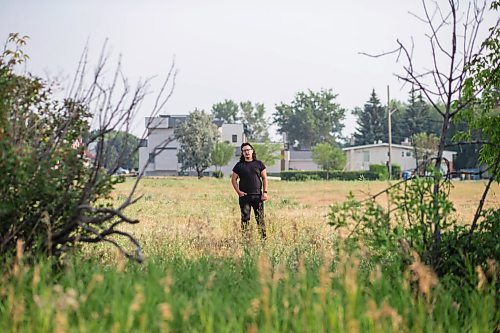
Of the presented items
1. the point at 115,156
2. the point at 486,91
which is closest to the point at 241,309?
the point at 115,156

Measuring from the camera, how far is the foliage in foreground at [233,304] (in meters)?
4.01

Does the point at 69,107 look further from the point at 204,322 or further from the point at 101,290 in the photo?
the point at 204,322

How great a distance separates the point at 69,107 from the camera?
21.8ft

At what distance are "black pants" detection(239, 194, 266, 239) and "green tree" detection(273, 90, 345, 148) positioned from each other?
112m

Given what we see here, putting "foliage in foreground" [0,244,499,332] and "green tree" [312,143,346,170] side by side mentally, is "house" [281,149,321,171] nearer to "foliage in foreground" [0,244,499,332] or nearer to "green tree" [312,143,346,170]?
"green tree" [312,143,346,170]

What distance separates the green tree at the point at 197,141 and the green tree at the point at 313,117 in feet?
161

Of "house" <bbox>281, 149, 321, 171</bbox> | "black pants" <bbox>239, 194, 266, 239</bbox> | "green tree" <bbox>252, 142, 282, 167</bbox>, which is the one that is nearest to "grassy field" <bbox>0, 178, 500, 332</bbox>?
"black pants" <bbox>239, 194, 266, 239</bbox>

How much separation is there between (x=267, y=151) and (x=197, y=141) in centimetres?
1491

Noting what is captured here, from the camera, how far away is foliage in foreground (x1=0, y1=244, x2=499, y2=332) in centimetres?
401

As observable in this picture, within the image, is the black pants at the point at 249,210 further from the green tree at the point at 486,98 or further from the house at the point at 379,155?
the house at the point at 379,155

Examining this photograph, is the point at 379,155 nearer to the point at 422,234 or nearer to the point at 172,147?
the point at 172,147

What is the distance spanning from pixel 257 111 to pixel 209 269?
128676 millimetres

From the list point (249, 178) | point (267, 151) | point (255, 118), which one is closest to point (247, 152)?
point (249, 178)

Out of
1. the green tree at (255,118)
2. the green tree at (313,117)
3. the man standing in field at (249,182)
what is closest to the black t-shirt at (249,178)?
the man standing in field at (249,182)
